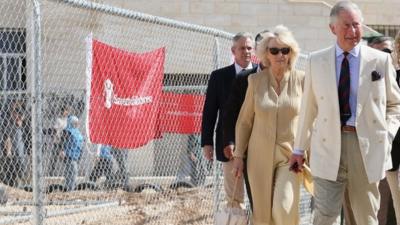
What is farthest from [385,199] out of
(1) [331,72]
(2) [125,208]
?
(2) [125,208]

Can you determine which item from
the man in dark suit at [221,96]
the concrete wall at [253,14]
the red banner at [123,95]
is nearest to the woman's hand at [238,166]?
the man in dark suit at [221,96]

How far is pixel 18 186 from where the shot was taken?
11.3 m

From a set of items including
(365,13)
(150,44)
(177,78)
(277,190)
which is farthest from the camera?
(365,13)

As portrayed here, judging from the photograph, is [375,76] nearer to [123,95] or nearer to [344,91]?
[344,91]

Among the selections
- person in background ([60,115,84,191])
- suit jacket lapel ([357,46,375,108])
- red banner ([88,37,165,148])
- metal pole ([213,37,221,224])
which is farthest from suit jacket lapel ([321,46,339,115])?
person in background ([60,115,84,191])

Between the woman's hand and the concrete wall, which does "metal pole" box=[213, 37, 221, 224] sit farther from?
the concrete wall

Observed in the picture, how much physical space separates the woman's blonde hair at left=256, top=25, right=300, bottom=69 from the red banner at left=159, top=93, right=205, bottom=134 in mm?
1703

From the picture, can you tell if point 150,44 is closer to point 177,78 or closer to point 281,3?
point 281,3

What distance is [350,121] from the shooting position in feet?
19.6

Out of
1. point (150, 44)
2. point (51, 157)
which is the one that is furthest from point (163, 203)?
point (150, 44)

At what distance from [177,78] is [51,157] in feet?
6.79

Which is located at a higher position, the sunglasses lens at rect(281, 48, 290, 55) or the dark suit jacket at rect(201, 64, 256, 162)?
the sunglasses lens at rect(281, 48, 290, 55)

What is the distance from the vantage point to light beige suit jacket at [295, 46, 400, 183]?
591cm

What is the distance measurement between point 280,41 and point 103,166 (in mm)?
3390
